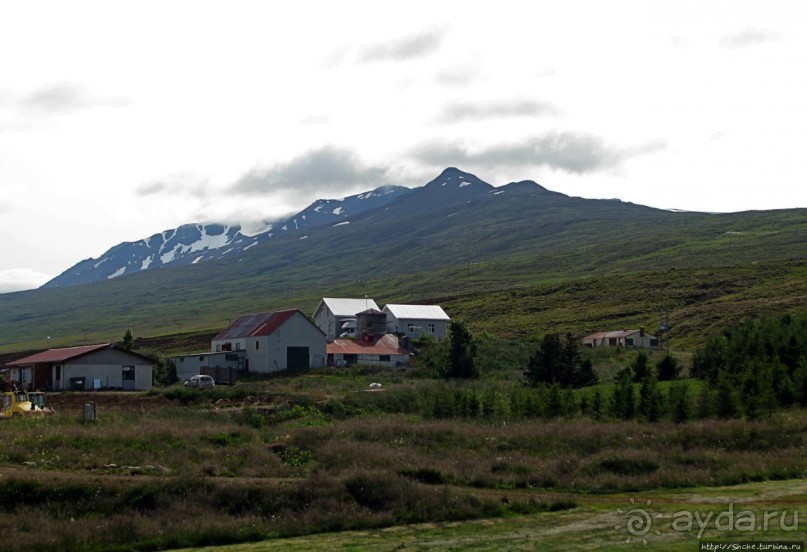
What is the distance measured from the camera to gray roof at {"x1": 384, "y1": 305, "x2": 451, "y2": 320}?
101 meters

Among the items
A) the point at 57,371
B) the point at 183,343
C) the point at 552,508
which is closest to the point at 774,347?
the point at 552,508

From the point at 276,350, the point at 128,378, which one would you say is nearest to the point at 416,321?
the point at 276,350

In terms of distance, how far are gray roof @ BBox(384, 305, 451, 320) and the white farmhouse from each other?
74.0ft

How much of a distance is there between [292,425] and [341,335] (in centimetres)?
6201

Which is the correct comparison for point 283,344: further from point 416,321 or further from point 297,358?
point 416,321

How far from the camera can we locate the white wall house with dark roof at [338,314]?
104 metres

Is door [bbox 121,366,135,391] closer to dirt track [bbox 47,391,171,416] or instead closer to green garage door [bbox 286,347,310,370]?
dirt track [bbox 47,391,171,416]

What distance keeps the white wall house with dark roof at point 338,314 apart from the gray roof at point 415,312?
3425 mm

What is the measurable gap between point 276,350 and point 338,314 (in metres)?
29.1

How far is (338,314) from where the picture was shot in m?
105

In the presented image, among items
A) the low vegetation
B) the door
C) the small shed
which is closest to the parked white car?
the small shed

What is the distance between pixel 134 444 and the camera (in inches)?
1192

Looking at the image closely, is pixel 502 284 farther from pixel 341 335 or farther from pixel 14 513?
pixel 14 513

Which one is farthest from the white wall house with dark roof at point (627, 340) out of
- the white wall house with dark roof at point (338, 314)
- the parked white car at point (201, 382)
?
the parked white car at point (201, 382)
